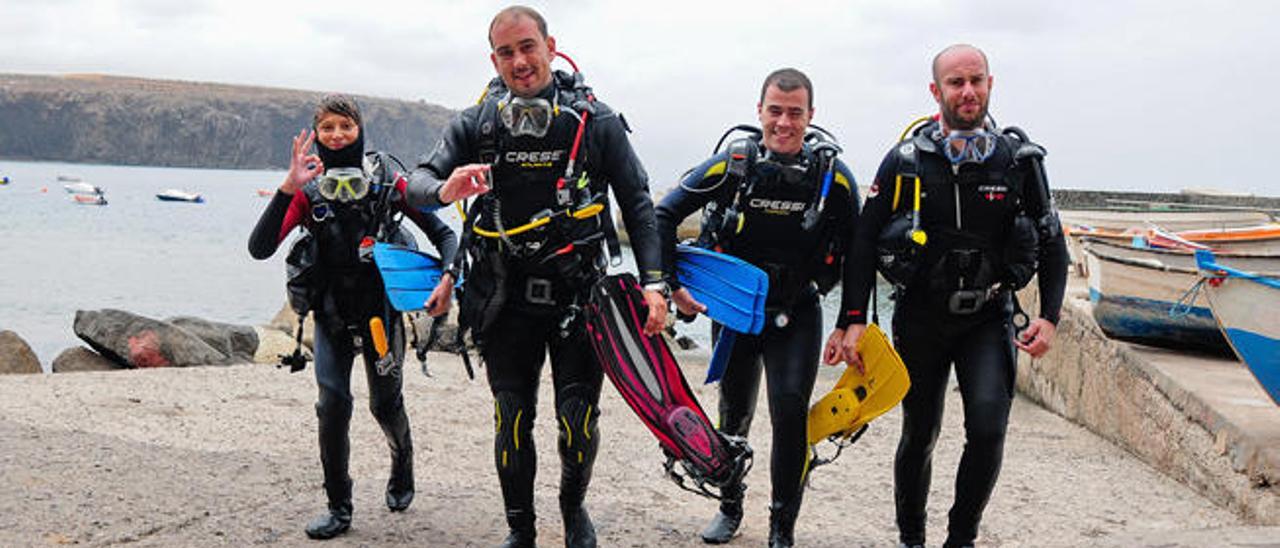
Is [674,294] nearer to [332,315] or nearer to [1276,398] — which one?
[332,315]

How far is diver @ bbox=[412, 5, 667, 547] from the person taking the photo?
14.7ft

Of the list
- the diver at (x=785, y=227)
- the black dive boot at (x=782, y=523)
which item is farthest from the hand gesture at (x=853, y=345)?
the black dive boot at (x=782, y=523)

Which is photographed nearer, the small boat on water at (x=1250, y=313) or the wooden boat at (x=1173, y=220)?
the small boat on water at (x=1250, y=313)

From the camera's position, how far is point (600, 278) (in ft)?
15.1

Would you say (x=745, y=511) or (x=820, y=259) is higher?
(x=820, y=259)

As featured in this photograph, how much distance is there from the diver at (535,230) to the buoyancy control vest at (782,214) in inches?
20.0

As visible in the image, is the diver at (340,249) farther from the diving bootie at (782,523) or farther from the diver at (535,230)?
the diving bootie at (782,523)

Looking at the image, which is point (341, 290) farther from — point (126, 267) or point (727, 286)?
point (126, 267)

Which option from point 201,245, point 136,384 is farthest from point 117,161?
point 136,384

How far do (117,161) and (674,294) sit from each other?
177445 millimetres

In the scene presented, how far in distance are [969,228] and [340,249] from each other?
2587 millimetres

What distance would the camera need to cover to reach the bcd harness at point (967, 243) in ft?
15.3

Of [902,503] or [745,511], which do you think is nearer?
[902,503]

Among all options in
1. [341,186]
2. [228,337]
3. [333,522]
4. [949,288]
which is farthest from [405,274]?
[228,337]
